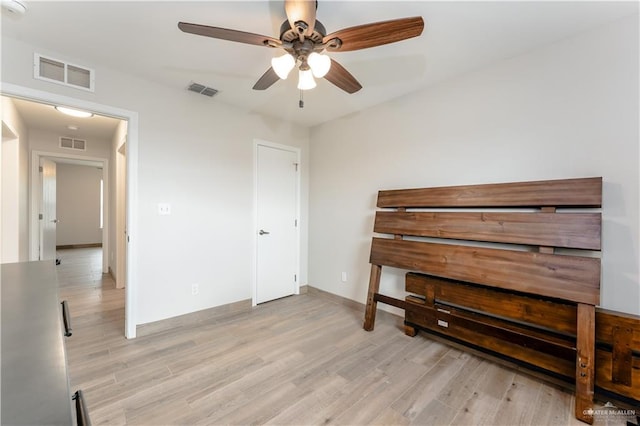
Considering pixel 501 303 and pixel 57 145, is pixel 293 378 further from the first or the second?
pixel 57 145

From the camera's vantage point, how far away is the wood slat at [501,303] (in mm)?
1851

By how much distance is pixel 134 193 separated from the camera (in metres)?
2.61

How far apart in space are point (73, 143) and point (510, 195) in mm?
6494

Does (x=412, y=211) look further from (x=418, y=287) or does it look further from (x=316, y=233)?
(x=316, y=233)

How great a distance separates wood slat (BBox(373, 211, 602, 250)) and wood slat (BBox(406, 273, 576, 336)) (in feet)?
1.36

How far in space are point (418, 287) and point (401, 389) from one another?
0.95 meters

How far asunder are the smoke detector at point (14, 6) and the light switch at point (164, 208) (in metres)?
1.62

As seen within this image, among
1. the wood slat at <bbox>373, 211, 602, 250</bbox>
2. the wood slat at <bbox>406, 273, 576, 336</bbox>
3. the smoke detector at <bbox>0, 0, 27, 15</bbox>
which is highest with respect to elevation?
the smoke detector at <bbox>0, 0, 27, 15</bbox>

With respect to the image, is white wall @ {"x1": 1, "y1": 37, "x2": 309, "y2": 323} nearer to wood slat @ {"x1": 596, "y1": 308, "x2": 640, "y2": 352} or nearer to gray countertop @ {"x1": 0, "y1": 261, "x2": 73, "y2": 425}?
gray countertop @ {"x1": 0, "y1": 261, "x2": 73, "y2": 425}

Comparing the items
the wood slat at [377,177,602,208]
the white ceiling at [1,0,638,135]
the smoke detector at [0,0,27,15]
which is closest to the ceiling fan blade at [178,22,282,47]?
the white ceiling at [1,0,638,135]

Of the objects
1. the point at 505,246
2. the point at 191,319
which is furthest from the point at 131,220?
the point at 505,246

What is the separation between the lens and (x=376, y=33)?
1.46m

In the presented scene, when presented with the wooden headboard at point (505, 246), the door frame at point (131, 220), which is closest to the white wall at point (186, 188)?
the door frame at point (131, 220)

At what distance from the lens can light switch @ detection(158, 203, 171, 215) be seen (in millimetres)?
2779
